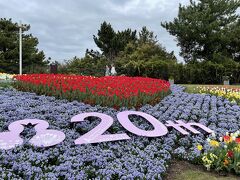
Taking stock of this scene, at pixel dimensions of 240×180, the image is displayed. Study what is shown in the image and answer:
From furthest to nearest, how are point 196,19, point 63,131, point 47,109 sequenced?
point 196,19 → point 47,109 → point 63,131

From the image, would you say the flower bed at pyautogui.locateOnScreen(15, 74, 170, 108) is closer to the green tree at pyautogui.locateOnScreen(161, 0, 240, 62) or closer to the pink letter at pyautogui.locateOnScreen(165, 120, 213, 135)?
the pink letter at pyautogui.locateOnScreen(165, 120, 213, 135)

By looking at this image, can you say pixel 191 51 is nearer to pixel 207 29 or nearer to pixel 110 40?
pixel 207 29

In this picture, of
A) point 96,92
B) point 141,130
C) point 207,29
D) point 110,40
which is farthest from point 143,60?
point 141,130

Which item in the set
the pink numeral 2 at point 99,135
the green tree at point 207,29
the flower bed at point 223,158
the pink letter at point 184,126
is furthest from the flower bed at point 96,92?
the green tree at point 207,29

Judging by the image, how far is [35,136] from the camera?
5.85 metres

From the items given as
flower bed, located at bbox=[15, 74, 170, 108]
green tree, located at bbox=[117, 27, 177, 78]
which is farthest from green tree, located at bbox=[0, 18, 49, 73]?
flower bed, located at bbox=[15, 74, 170, 108]

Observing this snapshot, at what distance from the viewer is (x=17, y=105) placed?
816 cm

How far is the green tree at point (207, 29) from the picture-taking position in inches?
1213

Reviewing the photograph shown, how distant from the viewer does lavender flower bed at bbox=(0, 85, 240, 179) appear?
185 inches

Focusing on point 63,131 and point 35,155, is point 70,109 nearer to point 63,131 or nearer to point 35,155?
point 63,131

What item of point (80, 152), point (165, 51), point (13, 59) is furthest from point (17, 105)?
point (165, 51)

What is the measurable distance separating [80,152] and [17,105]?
130 inches

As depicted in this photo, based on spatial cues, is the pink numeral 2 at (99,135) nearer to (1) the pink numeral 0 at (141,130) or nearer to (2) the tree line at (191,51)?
(1) the pink numeral 0 at (141,130)

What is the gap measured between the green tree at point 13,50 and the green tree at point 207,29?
12817 mm
